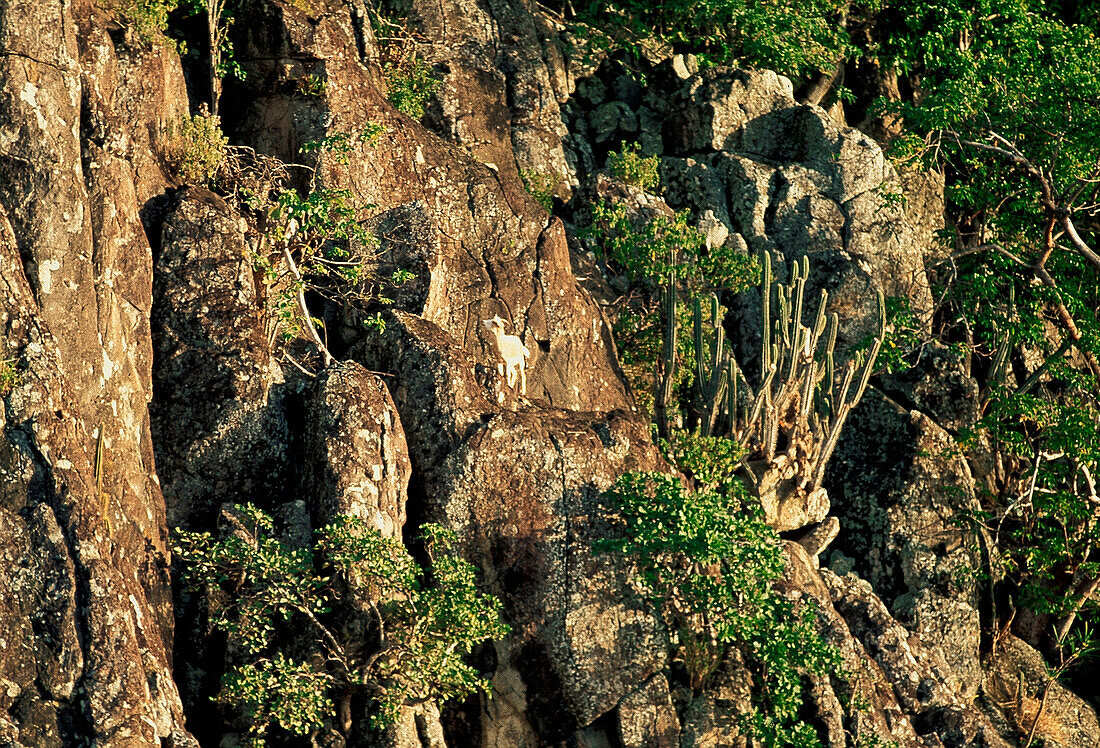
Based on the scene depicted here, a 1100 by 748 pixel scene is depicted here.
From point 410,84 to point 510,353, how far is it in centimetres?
555

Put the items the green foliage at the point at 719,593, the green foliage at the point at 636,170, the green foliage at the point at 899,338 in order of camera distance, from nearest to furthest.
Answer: the green foliage at the point at 719,593
the green foliage at the point at 899,338
the green foliage at the point at 636,170

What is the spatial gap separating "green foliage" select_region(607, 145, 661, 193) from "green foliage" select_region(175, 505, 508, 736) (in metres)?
8.69

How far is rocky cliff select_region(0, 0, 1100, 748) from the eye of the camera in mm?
9719

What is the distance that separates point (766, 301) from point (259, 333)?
6.56 metres

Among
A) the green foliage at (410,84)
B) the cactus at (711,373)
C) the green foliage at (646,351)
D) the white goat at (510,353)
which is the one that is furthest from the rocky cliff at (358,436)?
the cactus at (711,373)

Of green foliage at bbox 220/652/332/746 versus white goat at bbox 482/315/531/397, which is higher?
white goat at bbox 482/315/531/397

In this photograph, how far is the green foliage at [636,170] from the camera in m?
17.9

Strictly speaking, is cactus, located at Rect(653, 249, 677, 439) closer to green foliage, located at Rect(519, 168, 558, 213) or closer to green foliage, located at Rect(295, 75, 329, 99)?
green foliage, located at Rect(519, 168, 558, 213)

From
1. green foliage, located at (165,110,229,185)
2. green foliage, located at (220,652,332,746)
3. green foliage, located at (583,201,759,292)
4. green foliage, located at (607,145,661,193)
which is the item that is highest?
green foliage, located at (165,110,229,185)

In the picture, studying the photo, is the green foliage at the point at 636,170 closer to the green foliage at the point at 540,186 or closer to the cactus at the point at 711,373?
the green foliage at the point at 540,186

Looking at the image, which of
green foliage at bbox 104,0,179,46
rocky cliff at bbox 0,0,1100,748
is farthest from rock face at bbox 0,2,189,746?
green foliage at bbox 104,0,179,46

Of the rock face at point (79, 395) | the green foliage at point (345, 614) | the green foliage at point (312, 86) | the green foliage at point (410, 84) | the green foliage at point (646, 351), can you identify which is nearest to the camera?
the rock face at point (79, 395)

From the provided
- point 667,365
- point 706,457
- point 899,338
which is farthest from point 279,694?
point 899,338

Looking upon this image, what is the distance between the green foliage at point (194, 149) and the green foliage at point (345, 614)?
465cm
